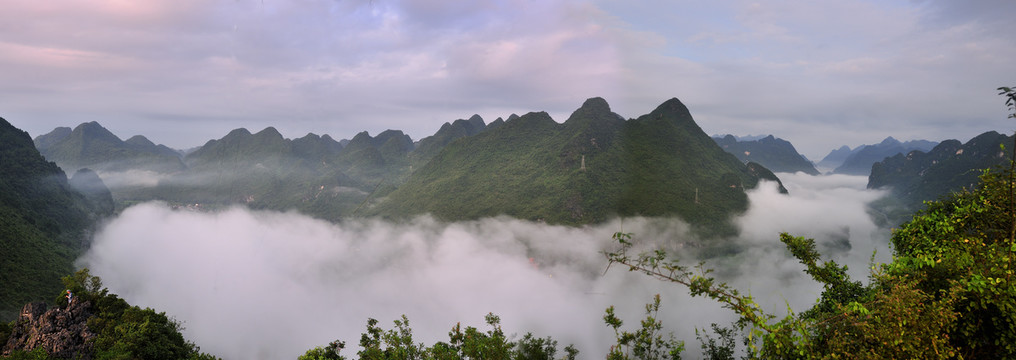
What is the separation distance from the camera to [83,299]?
30547 millimetres

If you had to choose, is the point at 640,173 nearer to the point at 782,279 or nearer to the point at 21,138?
the point at 782,279

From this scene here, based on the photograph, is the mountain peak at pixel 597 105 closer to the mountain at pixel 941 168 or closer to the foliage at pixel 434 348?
the mountain at pixel 941 168

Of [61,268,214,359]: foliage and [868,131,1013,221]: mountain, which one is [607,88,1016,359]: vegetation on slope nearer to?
[61,268,214,359]: foliage

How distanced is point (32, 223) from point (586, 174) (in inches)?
4758

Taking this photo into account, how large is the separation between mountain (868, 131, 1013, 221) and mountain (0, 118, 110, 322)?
19771cm

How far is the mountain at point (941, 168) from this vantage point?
127250 mm

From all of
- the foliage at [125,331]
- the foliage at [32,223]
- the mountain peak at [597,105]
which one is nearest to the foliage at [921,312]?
the foliage at [125,331]

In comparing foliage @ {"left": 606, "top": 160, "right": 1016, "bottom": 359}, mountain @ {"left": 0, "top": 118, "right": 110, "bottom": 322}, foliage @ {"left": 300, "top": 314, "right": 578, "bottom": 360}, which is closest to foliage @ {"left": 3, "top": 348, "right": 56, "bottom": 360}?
foliage @ {"left": 300, "top": 314, "right": 578, "bottom": 360}

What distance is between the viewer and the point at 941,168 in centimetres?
14375

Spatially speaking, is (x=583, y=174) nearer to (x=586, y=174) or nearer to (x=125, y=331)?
(x=586, y=174)

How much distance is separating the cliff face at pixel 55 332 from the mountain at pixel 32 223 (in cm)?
3626

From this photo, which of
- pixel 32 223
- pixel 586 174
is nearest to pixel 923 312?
pixel 586 174

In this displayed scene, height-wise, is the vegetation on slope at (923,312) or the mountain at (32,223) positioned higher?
the vegetation on slope at (923,312)

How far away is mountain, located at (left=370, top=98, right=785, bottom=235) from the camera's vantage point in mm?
109812
